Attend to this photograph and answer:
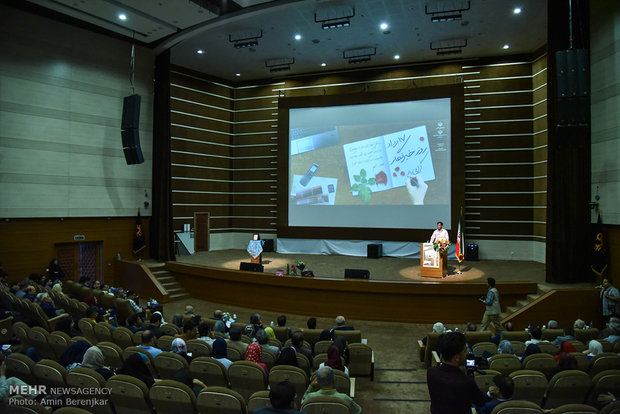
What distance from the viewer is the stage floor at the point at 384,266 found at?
11.4 meters

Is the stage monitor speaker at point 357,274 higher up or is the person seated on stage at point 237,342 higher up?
the stage monitor speaker at point 357,274

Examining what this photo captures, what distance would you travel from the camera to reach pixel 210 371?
15.5ft

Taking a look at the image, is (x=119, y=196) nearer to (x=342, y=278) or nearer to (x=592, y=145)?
(x=342, y=278)

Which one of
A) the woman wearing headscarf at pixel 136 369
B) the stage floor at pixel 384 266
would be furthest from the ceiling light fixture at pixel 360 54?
the woman wearing headscarf at pixel 136 369

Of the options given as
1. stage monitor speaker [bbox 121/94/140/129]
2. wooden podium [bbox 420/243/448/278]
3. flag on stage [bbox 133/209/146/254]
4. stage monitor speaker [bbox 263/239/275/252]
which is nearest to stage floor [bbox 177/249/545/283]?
wooden podium [bbox 420/243/448/278]

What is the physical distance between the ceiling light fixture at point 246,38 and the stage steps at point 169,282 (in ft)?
25.3

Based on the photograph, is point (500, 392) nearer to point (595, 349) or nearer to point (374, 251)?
point (595, 349)

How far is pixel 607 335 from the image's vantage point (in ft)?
22.1

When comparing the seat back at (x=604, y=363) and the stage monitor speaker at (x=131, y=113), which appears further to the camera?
the stage monitor speaker at (x=131, y=113)

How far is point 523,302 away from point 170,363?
844cm

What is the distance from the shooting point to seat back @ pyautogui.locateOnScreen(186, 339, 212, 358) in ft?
18.4

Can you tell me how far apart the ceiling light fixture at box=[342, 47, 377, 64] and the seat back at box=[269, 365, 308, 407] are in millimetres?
12474

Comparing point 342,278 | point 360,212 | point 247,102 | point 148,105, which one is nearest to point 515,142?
point 360,212

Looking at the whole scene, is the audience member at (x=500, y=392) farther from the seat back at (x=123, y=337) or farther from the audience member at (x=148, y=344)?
the seat back at (x=123, y=337)
